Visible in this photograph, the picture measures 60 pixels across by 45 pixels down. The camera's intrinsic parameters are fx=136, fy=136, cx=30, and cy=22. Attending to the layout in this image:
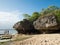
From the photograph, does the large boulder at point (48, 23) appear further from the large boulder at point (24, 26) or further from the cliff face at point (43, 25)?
the large boulder at point (24, 26)

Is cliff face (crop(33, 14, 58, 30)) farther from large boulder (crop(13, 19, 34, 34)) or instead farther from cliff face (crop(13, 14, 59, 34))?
large boulder (crop(13, 19, 34, 34))

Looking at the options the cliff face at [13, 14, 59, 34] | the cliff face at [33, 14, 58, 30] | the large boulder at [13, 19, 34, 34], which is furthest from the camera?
the large boulder at [13, 19, 34, 34]

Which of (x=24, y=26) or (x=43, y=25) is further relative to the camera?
(x=24, y=26)

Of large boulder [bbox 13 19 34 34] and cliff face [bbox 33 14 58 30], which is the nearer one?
cliff face [bbox 33 14 58 30]

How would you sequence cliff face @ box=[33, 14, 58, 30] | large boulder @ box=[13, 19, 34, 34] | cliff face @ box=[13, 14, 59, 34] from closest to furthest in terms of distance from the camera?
cliff face @ box=[33, 14, 58, 30] → cliff face @ box=[13, 14, 59, 34] → large boulder @ box=[13, 19, 34, 34]

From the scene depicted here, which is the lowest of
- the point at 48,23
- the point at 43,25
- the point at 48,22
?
the point at 43,25

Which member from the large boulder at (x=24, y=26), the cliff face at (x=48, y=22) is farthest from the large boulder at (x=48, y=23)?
the large boulder at (x=24, y=26)

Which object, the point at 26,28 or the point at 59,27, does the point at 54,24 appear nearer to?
the point at 59,27

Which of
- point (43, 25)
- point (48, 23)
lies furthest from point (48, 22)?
point (43, 25)

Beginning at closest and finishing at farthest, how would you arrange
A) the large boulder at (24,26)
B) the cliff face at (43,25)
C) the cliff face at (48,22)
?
the cliff face at (48,22) < the cliff face at (43,25) < the large boulder at (24,26)

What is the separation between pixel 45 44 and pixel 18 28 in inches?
930

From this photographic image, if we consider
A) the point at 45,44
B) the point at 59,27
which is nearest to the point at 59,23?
the point at 59,27

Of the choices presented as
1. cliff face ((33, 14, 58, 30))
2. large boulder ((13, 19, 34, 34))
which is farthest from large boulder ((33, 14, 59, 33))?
large boulder ((13, 19, 34, 34))

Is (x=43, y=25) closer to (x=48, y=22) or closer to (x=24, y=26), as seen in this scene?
(x=48, y=22)
